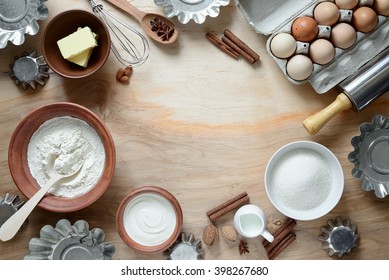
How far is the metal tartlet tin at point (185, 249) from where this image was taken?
1.52 metres

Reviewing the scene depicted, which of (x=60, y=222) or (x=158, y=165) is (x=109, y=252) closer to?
(x=60, y=222)

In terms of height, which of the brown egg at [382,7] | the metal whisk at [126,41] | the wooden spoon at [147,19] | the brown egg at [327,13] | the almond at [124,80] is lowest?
the almond at [124,80]

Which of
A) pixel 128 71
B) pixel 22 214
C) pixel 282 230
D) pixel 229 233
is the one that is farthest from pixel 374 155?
pixel 22 214

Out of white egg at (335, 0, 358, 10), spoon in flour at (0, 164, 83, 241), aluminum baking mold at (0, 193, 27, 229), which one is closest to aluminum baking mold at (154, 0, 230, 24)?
Answer: white egg at (335, 0, 358, 10)

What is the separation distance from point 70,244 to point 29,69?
43cm

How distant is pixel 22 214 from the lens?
57.1 inches

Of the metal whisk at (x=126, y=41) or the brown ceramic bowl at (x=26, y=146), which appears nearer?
the brown ceramic bowl at (x=26, y=146)

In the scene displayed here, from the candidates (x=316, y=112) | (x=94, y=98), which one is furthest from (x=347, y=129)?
(x=94, y=98)

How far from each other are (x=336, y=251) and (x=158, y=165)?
1.55ft

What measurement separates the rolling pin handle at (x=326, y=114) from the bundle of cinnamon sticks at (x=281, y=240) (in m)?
Result: 0.23

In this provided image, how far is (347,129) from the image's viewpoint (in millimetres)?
1567

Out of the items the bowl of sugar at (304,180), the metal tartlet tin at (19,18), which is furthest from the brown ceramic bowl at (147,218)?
the metal tartlet tin at (19,18)

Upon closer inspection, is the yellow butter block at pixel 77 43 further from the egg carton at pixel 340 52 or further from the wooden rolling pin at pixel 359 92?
the wooden rolling pin at pixel 359 92

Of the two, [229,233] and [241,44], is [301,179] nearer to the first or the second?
[229,233]
